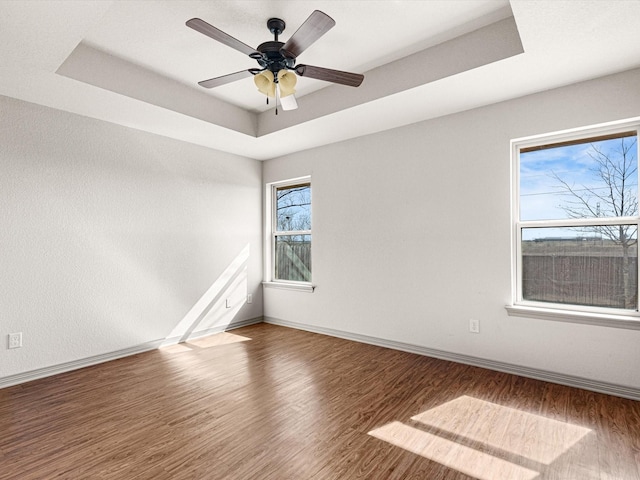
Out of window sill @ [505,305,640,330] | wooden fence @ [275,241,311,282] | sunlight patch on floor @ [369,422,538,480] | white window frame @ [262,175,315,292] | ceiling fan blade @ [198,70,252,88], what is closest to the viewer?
sunlight patch on floor @ [369,422,538,480]

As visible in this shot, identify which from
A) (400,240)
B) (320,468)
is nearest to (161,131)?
(400,240)

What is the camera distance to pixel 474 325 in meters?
3.22

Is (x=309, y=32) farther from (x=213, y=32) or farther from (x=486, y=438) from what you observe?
(x=486, y=438)

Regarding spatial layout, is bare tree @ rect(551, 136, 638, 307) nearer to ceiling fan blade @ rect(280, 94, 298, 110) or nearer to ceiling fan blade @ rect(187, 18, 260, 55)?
ceiling fan blade @ rect(280, 94, 298, 110)

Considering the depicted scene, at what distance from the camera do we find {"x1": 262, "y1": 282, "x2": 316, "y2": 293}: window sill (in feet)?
15.0

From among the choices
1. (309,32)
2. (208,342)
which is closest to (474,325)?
(309,32)

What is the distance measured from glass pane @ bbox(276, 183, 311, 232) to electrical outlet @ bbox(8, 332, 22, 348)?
3.14 m

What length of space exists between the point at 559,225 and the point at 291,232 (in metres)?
3.19

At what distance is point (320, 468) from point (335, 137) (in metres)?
3.36

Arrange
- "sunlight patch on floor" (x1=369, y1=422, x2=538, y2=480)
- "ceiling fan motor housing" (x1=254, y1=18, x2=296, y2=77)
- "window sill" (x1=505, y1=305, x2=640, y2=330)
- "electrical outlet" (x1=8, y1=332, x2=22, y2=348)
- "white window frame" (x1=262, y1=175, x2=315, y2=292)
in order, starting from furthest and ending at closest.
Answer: "white window frame" (x1=262, y1=175, x2=315, y2=292) < "electrical outlet" (x1=8, y1=332, x2=22, y2=348) < "window sill" (x1=505, y1=305, x2=640, y2=330) < "ceiling fan motor housing" (x1=254, y1=18, x2=296, y2=77) < "sunlight patch on floor" (x1=369, y1=422, x2=538, y2=480)

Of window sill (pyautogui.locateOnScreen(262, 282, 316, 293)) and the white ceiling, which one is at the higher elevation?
the white ceiling

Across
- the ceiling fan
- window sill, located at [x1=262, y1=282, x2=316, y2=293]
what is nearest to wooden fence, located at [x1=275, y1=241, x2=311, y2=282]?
window sill, located at [x1=262, y1=282, x2=316, y2=293]

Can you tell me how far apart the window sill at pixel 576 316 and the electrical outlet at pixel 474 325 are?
302mm

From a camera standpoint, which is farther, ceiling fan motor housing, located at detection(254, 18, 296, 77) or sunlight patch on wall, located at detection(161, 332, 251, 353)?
sunlight patch on wall, located at detection(161, 332, 251, 353)
